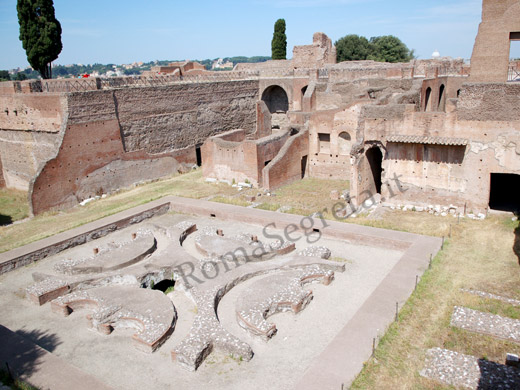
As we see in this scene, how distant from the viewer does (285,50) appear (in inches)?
1687

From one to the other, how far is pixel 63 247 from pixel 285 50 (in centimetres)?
3430

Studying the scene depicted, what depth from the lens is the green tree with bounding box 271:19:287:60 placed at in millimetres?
41906

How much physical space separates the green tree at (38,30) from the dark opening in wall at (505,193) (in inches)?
998

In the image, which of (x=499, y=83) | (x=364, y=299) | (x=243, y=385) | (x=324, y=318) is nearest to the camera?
(x=243, y=385)

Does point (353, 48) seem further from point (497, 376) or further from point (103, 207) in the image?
point (497, 376)

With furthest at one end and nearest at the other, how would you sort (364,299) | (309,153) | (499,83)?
(309,153) → (499,83) → (364,299)

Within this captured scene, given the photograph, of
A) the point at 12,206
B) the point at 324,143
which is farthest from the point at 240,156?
the point at 12,206

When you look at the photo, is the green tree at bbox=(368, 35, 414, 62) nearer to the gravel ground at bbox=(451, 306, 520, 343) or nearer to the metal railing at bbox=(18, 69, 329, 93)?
the metal railing at bbox=(18, 69, 329, 93)

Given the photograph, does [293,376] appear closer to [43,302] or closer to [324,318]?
[324,318]

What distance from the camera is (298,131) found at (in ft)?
70.9

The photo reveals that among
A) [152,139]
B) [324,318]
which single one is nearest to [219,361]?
[324,318]

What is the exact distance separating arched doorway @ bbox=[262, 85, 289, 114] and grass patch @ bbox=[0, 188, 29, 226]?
16.0m

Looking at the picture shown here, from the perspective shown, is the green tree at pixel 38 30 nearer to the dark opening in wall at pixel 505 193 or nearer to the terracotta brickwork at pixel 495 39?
the terracotta brickwork at pixel 495 39

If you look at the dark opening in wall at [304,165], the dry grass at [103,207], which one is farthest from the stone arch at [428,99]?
the dry grass at [103,207]
